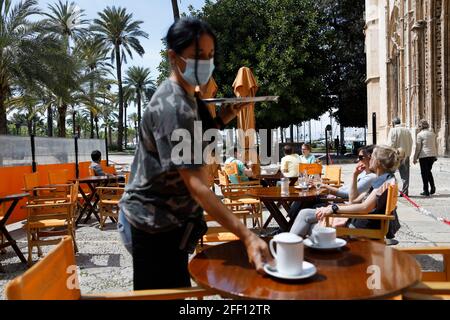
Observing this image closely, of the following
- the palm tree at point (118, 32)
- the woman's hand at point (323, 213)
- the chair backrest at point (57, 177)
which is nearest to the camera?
the woman's hand at point (323, 213)

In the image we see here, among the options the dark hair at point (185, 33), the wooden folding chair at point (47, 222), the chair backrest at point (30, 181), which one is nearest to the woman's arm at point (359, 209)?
the dark hair at point (185, 33)

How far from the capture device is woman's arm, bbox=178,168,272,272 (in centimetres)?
157

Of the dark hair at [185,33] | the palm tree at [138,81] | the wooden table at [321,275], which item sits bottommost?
the wooden table at [321,275]

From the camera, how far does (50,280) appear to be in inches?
62.8

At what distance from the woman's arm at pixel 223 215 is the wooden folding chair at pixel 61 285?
0.93 ft

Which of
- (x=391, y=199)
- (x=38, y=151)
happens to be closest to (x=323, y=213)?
(x=391, y=199)

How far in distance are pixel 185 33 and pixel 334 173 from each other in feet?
20.2

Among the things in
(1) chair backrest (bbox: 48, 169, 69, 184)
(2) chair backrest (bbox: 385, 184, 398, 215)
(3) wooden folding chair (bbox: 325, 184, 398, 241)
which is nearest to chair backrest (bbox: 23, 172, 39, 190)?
(1) chair backrest (bbox: 48, 169, 69, 184)

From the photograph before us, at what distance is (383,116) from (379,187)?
1957 centimetres

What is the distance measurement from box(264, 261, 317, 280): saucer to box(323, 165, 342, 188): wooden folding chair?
555 cm

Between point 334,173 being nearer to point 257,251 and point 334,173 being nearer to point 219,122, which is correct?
point 219,122

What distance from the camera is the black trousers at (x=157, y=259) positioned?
5.87 ft

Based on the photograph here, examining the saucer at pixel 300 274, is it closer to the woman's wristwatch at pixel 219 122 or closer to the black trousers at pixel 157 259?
the black trousers at pixel 157 259
